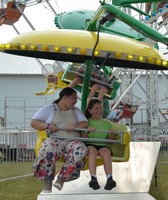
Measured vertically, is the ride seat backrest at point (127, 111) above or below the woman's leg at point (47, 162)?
above

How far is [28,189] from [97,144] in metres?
4.13

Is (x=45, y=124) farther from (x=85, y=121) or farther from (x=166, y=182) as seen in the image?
(x=166, y=182)

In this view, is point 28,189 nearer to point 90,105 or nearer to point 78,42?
point 90,105

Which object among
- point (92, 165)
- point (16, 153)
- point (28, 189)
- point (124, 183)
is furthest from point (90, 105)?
point (16, 153)

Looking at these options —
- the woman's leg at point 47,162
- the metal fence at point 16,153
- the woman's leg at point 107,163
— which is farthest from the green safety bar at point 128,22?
the metal fence at point 16,153

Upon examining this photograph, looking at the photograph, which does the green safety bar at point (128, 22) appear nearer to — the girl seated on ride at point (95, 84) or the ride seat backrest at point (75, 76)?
the girl seated on ride at point (95, 84)

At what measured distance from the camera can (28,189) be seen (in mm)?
10016

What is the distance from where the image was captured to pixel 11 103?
29.1 m

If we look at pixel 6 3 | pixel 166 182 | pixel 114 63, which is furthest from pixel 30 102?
pixel 114 63

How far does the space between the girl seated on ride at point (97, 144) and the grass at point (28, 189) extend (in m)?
2.82

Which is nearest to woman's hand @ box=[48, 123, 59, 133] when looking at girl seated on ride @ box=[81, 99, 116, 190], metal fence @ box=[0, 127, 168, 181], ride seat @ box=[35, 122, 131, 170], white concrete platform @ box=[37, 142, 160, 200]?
ride seat @ box=[35, 122, 131, 170]

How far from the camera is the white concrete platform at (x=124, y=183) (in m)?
6.41

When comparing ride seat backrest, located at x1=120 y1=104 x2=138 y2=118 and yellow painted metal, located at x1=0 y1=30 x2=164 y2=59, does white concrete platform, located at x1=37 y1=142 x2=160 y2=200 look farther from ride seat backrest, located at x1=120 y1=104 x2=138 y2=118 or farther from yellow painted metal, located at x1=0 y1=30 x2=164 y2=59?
ride seat backrest, located at x1=120 y1=104 x2=138 y2=118

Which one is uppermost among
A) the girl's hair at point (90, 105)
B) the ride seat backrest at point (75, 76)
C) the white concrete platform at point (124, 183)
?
the ride seat backrest at point (75, 76)
